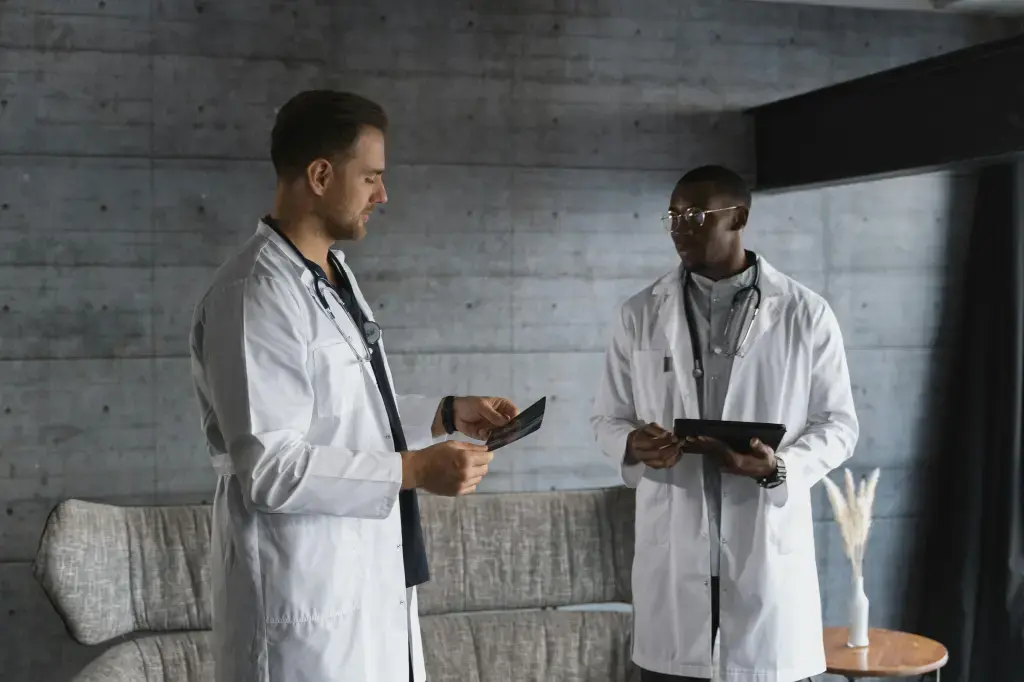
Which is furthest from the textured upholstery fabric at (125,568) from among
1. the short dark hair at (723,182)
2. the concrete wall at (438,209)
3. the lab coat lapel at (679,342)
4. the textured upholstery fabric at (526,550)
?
the short dark hair at (723,182)

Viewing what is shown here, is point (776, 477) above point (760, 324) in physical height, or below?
below

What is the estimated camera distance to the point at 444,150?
434 centimetres

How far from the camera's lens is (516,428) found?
234 cm

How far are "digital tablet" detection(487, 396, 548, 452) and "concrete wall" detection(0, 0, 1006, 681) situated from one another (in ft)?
6.52

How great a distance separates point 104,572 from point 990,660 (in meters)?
3.34

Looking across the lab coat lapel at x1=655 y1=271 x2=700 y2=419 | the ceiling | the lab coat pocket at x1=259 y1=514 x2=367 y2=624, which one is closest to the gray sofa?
the lab coat lapel at x1=655 y1=271 x2=700 y2=419

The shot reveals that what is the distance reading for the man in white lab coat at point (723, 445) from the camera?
123 inches

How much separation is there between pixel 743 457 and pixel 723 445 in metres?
0.06

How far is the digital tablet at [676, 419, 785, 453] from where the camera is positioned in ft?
9.92

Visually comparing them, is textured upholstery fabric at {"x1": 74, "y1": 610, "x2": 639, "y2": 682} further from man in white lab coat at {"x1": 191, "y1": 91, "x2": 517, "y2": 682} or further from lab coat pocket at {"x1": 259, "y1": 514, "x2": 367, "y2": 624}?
lab coat pocket at {"x1": 259, "y1": 514, "x2": 367, "y2": 624}

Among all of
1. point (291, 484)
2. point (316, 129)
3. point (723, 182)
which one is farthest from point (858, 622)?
point (316, 129)

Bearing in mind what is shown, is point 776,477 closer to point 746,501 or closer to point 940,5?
point 746,501

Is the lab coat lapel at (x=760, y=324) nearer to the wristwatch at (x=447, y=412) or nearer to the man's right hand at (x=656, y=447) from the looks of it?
the man's right hand at (x=656, y=447)

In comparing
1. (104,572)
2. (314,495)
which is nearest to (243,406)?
(314,495)
